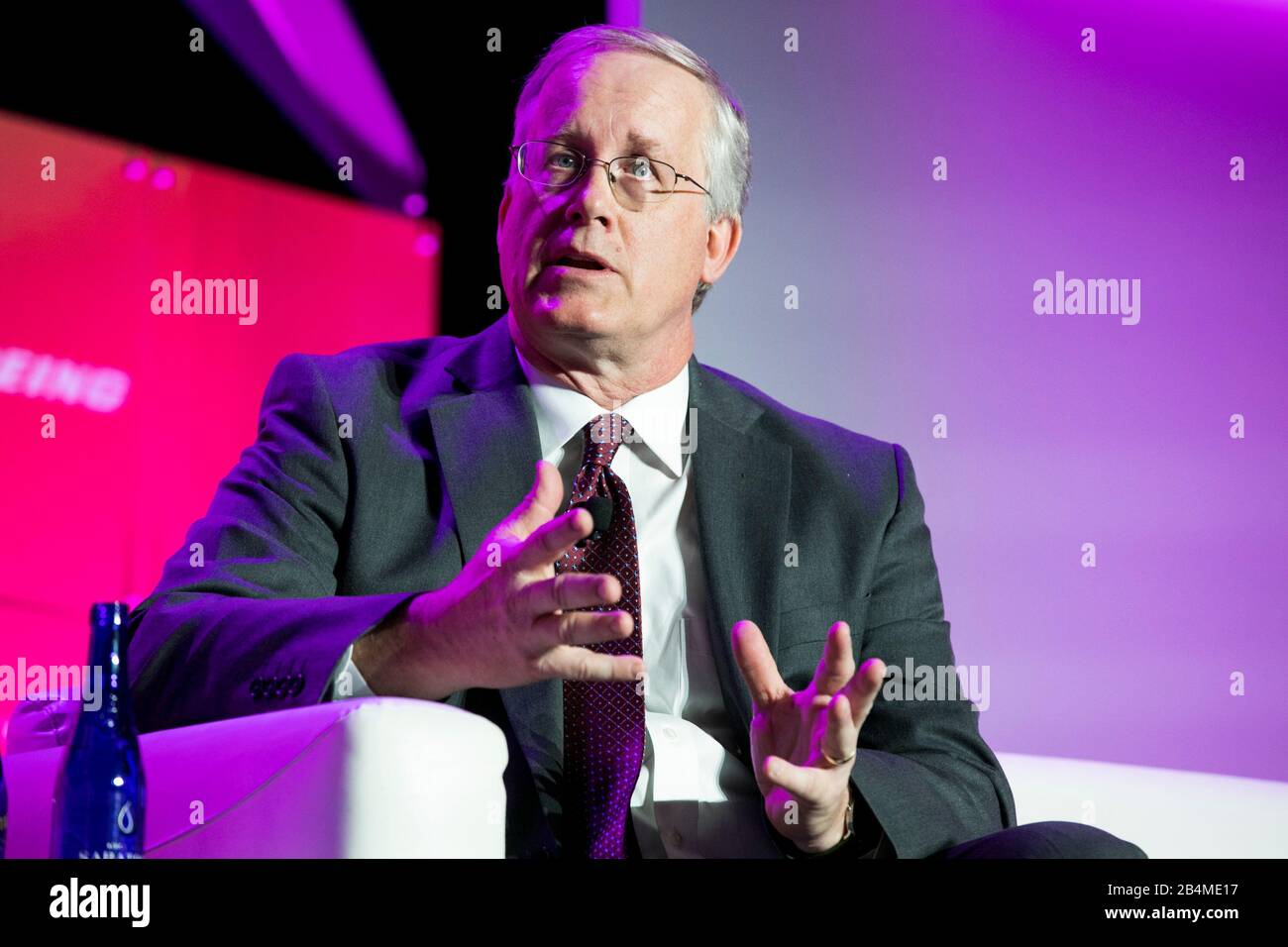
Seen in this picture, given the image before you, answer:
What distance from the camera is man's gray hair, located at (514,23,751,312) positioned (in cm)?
227

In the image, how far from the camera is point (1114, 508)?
9.66ft

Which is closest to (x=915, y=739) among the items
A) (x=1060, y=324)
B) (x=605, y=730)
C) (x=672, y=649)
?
(x=672, y=649)

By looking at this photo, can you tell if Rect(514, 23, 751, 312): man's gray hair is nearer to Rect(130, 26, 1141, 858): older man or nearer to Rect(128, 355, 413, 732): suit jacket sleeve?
Rect(130, 26, 1141, 858): older man

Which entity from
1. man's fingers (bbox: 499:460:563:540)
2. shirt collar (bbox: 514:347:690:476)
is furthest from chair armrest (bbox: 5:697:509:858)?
shirt collar (bbox: 514:347:690:476)

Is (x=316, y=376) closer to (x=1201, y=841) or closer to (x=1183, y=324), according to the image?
(x=1201, y=841)

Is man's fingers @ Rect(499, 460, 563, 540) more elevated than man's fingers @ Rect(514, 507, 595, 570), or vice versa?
man's fingers @ Rect(499, 460, 563, 540)

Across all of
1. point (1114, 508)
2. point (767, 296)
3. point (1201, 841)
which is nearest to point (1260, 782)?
point (1201, 841)

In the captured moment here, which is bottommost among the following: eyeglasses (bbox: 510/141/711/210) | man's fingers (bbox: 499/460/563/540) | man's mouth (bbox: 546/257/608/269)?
man's fingers (bbox: 499/460/563/540)

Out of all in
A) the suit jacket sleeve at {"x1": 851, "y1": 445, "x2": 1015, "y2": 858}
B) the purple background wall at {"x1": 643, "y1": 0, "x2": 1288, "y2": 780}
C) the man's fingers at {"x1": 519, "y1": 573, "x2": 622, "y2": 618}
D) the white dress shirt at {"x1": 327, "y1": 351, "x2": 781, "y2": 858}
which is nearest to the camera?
the man's fingers at {"x1": 519, "y1": 573, "x2": 622, "y2": 618}

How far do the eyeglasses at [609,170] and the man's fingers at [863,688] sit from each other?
0.94 m

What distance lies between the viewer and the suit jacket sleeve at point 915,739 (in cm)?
181

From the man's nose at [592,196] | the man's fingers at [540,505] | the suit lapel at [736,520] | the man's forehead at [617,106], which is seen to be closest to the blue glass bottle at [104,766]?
the man's fingers at [540,505]

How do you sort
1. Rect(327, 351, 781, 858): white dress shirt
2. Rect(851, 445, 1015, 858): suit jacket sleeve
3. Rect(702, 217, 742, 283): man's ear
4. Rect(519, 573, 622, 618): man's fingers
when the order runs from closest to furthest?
Rect(519, 573, 622, 618): man's fingers
Rect(851, 445, 1015, 858): suit jacket sleeve
Rect(327, 351, 781, 858): white dress shirt
Rect(702, 217, 742, 283): man's ear

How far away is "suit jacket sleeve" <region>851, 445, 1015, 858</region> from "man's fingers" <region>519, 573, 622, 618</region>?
1.93ft
